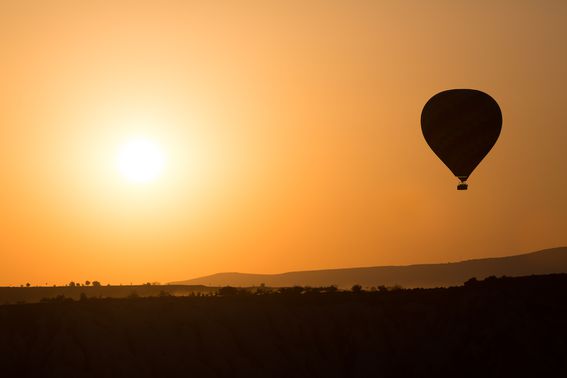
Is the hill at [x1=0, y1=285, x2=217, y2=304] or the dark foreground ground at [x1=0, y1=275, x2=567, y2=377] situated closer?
the dark foreground ground at [x1=0, y1=275, x2=567, y2=377]

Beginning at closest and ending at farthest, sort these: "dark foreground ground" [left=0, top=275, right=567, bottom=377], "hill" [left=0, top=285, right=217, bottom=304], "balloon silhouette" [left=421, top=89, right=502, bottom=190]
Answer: "dark foreground ground" [left=0, top=275, right=567, bottom=377] → "balloon silhouette" [left=421, top=89, right=502, bottom=190] → "hill" [left=0, top=285, right=217, bottom=304]

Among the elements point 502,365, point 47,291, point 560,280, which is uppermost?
point 47,291

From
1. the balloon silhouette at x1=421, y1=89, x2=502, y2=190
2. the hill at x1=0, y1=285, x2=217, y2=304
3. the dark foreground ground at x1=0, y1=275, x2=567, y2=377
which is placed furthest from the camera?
the hill at x1=0, y1=285, x2=217, y2=304

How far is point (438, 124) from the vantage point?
9081 cm

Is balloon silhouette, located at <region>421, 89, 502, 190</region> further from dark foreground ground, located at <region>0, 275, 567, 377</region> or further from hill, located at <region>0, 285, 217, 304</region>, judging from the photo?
hill, located at <region>0, 285, 217, 304</region>

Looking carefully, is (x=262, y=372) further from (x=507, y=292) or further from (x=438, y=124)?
(x=438, y=124)

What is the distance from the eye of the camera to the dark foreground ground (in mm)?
70688

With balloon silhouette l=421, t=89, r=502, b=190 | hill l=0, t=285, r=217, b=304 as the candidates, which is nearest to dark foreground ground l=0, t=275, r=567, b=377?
balloon silhouette l=421, t=89, r=502, b=190

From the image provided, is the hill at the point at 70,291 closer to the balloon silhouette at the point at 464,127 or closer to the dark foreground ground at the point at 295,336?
the balloon silhouette at the point at 464,127

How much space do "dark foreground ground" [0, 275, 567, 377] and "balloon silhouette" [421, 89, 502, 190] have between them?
12.2 metres

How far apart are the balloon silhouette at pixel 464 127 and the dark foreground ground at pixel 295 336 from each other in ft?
39.9

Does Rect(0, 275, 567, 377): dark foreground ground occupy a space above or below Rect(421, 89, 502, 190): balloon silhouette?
below

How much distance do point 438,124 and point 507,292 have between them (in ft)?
49.5

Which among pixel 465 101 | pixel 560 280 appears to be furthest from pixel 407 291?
pixel 465 101
